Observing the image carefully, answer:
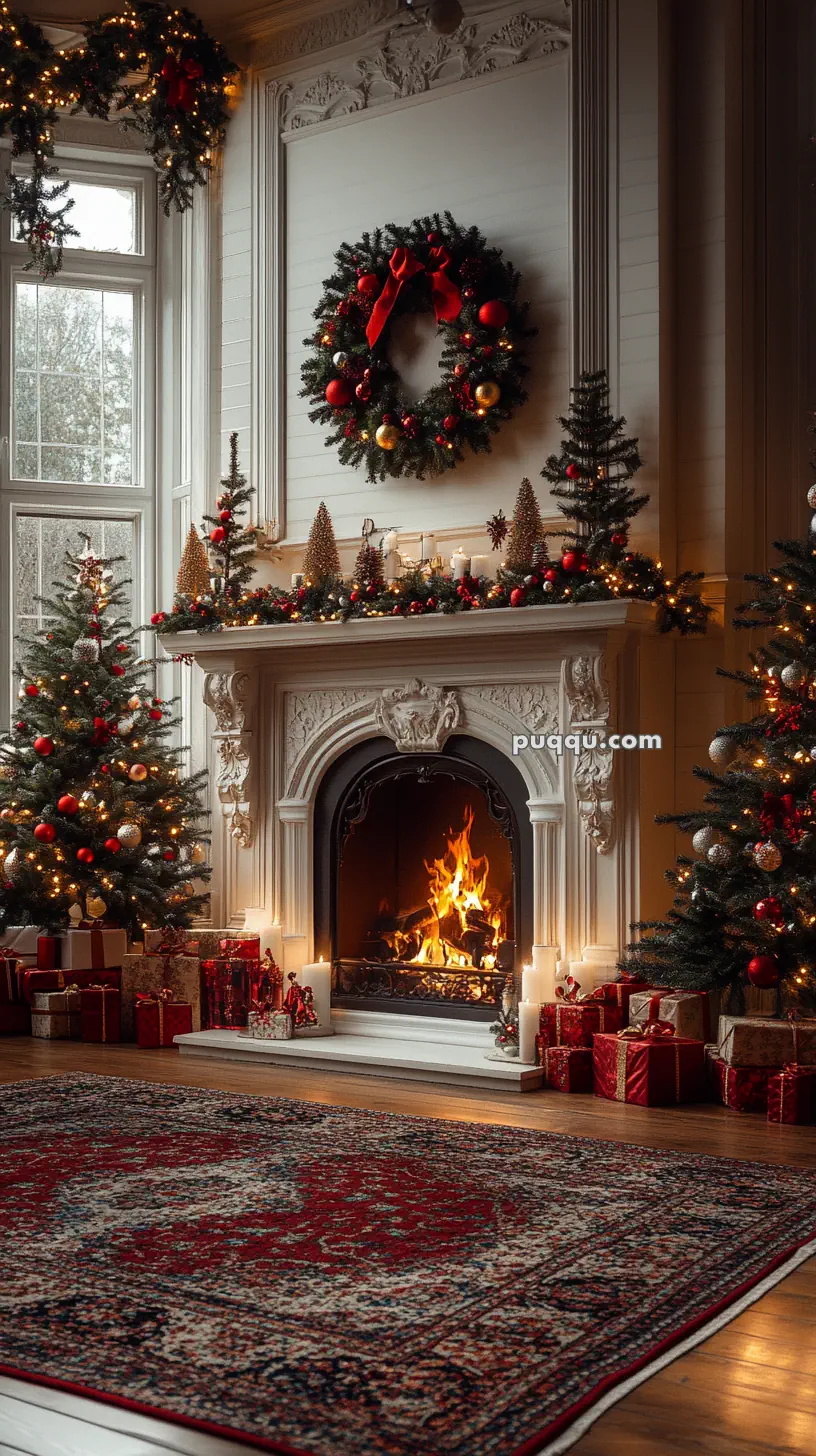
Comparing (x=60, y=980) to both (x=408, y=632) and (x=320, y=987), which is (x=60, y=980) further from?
(x=408, y=632)

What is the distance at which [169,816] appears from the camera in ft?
25.1

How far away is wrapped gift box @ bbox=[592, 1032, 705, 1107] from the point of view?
18.2 feet

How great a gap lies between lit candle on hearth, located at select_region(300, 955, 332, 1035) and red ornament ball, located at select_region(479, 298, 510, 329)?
296 cm

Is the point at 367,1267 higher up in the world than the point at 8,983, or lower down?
lower down

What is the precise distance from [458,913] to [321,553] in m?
1.78

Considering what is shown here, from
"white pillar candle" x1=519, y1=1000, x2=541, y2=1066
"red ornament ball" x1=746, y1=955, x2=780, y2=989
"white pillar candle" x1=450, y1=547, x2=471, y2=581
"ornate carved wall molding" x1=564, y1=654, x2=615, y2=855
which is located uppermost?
"white pillar candle" x1=450, y1=547, x2=471, y2=581

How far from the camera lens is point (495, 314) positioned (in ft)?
21.6

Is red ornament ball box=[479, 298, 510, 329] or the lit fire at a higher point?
red ornament ball box=[479, 298, 510, 329]

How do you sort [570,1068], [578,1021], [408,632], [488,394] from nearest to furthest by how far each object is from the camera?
[570,1068], [578,1021], [408,632], [488,394]

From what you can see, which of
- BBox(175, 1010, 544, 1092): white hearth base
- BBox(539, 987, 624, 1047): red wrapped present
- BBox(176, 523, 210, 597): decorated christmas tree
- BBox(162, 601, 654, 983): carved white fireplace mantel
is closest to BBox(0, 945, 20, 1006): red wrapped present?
BBox(175, 1010, 544, 1092): white hearth base

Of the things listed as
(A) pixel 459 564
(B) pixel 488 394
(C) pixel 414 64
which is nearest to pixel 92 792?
(A) pixel 459 564

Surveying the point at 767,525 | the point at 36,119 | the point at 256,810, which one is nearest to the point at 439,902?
the point at 256,810

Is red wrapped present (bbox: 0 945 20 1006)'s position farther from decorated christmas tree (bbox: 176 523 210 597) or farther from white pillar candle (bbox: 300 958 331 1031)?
decorated christmas tree (bbox: 176 523 210 597)

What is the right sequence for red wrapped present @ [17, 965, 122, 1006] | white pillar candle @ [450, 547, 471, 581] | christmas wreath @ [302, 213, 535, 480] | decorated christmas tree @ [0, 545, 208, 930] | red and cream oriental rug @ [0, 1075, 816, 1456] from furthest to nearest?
1. decorated christmas tree @ [0, 545, 208, 930]
2. red wrapped present @ [17, 965, 122, 1006]
3. christmas wreath @ [302, 213, 535, 480]
4. white pillar candle @ [450, 547, 471, 581]
5. red and cream oriental rug @ [0, 1075, 816, 1456]
